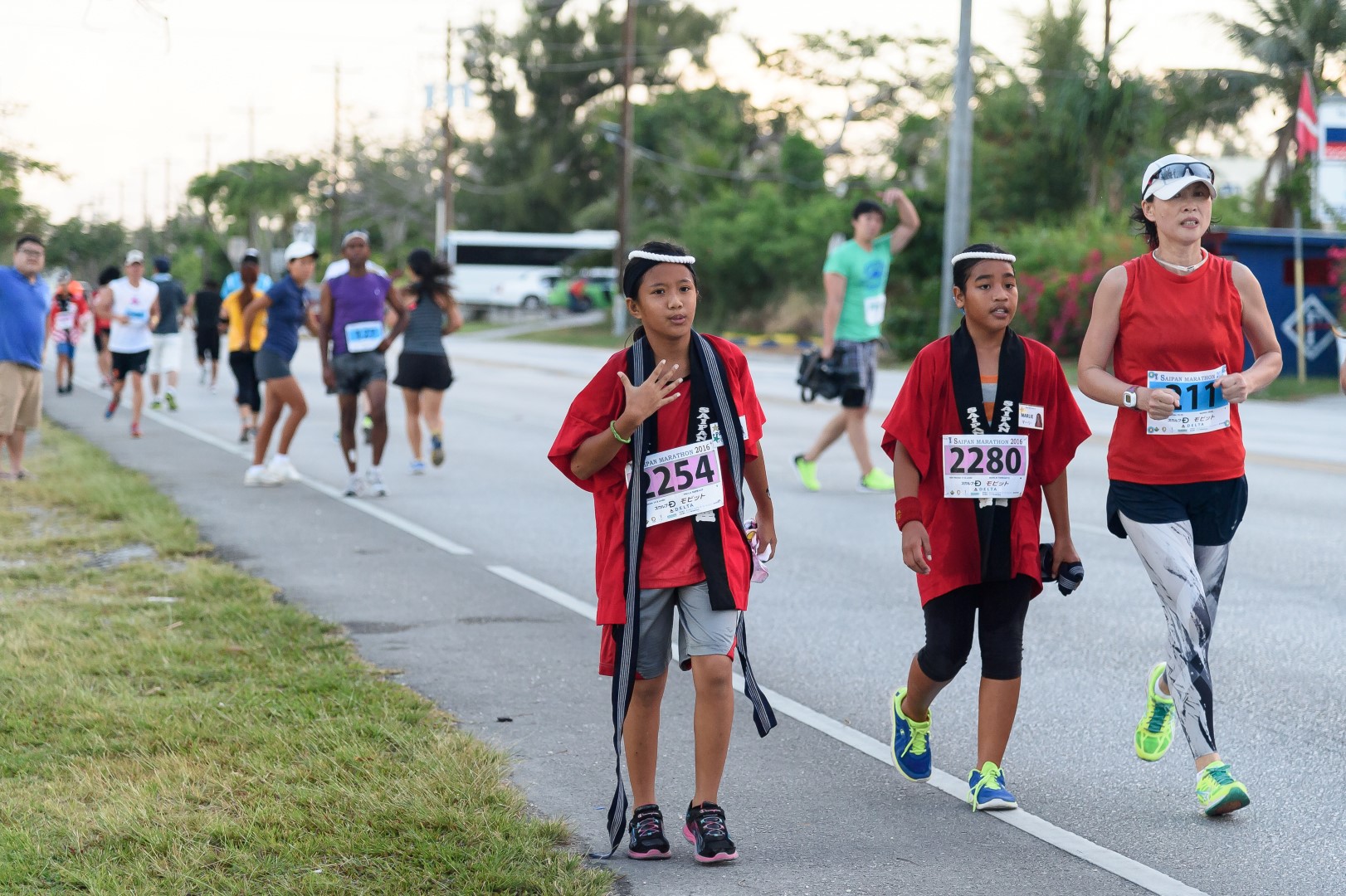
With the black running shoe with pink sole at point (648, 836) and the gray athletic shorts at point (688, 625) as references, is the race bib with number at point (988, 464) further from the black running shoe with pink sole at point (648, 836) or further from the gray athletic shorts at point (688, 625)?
the black running shoe with pink sole at point (648, 836)

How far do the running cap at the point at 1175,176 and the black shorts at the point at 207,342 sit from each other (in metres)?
19.3

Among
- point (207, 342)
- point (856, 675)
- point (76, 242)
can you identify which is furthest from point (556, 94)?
point (856, 675)

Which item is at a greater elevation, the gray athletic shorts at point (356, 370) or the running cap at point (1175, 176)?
the running cap at point (1175, 176)

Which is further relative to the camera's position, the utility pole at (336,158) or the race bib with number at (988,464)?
the utility pole at (336,158)

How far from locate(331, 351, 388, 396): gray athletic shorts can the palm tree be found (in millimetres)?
34080

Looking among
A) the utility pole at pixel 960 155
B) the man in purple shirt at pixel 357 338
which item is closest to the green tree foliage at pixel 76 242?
the utility pole at pixel 960 155

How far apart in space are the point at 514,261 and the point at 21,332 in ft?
186

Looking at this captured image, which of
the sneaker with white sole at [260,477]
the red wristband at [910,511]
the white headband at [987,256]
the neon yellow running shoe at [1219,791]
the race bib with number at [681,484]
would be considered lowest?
the sneaker with white sole at [260,477]

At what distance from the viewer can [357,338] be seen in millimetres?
11805

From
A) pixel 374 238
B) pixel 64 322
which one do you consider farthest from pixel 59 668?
pixel 374 238

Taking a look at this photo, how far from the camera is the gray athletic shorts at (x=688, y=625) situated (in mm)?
4301

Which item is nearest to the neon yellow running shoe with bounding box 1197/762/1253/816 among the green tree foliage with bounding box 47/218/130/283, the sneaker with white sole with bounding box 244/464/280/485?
the sneaker with white sole with bounding box 244/464/280/485

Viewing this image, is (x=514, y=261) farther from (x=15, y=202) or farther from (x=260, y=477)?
(x=260, y=477)

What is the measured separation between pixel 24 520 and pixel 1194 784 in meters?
7.98
